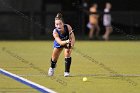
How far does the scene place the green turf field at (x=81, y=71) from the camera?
472 inches

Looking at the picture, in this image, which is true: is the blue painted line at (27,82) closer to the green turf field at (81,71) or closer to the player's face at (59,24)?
the green turf field at (81,71)

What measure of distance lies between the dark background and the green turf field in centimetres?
847

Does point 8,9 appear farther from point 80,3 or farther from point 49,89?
point 49,89

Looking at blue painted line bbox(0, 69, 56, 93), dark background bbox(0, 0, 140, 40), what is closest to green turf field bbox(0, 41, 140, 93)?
blue painted line bbox(0, 69, 56, 93)

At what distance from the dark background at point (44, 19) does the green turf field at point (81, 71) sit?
8.47 metres

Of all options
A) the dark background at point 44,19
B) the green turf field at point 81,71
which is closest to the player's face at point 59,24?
the green turf field at point 81,71

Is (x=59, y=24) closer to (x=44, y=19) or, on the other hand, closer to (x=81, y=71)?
(x=81, y=71)

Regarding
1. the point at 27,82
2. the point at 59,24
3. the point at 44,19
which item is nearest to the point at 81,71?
the point at 59,24

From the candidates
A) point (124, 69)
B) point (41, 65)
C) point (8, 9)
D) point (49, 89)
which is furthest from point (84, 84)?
point (8, 9)

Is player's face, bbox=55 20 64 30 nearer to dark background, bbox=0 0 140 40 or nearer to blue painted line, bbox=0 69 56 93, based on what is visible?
blue painted line, bbox=0 69 56 93

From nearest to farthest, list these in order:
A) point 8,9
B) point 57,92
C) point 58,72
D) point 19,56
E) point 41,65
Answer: point 57,92 < point 58,72 < point 41,65 < point 19,56 < point 8,9

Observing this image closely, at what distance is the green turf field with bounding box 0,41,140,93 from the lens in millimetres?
12000

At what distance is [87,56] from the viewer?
834 inches

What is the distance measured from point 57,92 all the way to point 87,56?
1000cm
